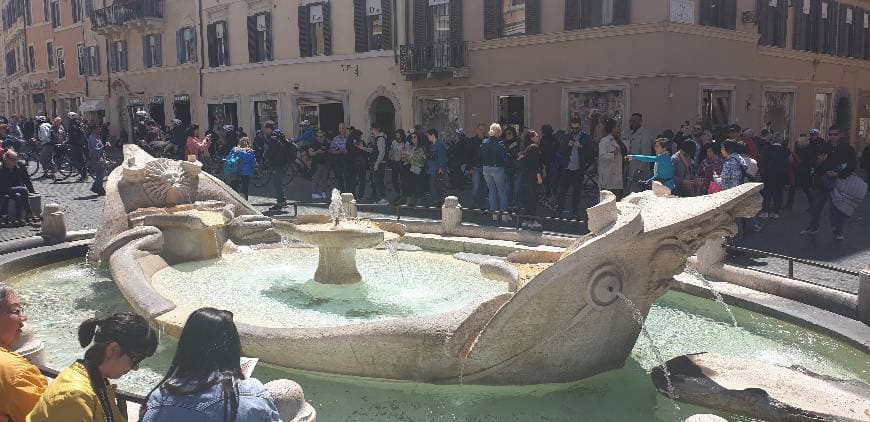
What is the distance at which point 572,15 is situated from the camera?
→ 58.5 ft

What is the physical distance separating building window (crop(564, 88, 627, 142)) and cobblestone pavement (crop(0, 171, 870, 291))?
2.13 meters

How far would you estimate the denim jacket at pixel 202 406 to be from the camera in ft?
8.32

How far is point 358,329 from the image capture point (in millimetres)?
5098

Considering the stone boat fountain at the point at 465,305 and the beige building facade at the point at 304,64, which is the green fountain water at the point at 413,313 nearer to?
the stone boat fountain at the point at 465,305

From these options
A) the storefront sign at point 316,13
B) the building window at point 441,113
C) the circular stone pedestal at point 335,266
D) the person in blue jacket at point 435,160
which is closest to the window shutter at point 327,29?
the storefront sign at point 316,13

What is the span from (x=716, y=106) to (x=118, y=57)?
2823 cm

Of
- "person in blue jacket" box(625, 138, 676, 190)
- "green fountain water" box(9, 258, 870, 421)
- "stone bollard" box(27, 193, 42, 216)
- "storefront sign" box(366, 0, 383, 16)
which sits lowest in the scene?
"green fountain water" box(9, 258, 870, 421)

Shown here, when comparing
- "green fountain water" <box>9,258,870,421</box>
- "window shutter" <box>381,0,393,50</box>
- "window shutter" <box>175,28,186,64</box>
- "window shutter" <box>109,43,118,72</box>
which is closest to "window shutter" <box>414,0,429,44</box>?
"window shutter" <box>381,0,393,50</box>

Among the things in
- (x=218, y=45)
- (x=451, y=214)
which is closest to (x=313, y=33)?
(x=218, y=45)

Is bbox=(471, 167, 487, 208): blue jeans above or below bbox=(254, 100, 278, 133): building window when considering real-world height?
below

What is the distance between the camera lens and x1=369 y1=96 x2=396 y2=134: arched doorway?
77.3 ft

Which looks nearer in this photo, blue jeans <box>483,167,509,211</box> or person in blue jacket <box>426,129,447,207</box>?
blue jeans <box>483,167,509,211</box>

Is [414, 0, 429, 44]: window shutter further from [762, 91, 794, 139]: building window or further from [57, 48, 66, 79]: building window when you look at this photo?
[57, 48, 66, 79]: building window

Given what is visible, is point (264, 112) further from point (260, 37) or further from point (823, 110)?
point (823, 110)
